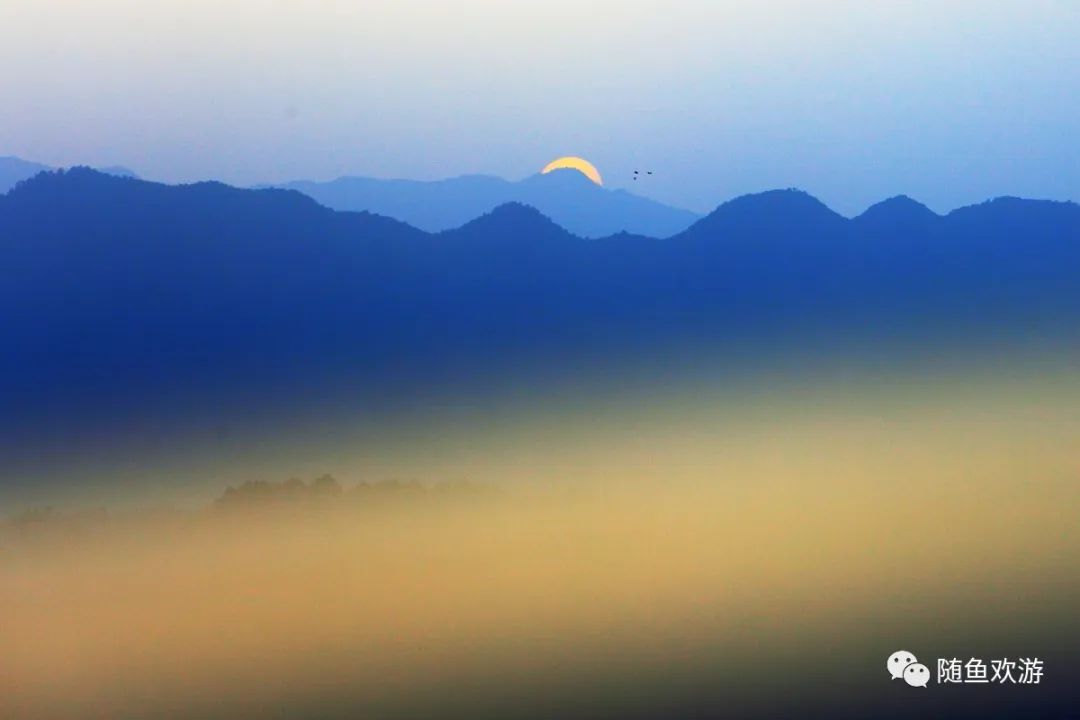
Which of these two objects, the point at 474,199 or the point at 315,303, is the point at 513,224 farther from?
the point at 315,303

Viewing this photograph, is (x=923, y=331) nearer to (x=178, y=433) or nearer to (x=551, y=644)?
(x=551, y=644)

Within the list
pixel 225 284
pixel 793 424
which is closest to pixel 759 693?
pixel 793 424
